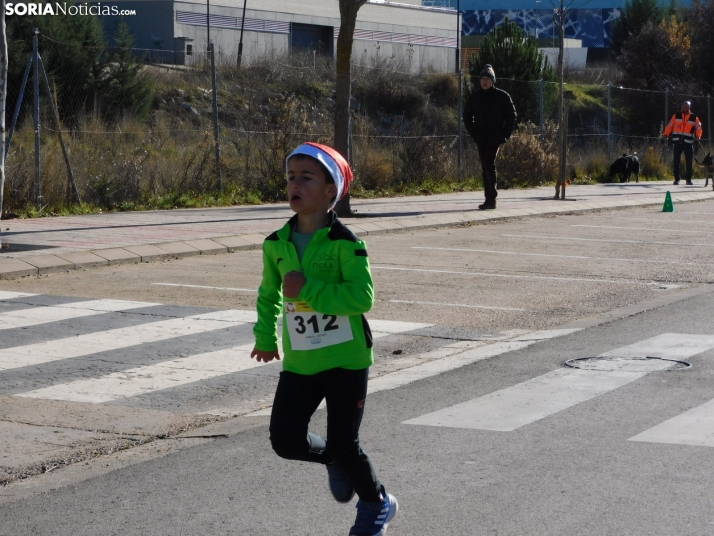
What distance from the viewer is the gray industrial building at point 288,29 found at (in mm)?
52469

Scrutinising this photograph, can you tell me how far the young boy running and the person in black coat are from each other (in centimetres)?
1482

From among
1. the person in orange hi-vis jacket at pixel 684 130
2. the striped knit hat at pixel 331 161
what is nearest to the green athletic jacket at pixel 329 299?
the striped knit hat at pixel 331 161

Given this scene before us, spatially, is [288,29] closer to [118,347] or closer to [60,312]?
[60,312]

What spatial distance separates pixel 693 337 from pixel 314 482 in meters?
4.47

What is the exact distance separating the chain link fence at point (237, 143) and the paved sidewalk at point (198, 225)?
49.6 inches

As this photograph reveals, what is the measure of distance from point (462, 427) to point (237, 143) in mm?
16537

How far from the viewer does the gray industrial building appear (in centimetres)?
5247

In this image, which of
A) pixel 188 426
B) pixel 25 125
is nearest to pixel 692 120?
pixel 25 125

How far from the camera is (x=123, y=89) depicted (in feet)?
98.4

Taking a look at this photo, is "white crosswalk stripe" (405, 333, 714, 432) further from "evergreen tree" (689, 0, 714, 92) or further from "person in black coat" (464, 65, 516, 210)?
"evergreen tree" (689, 0, 714, 92)

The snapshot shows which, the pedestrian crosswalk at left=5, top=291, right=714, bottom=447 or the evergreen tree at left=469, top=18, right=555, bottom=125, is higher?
the evergreen tree at left=469, top=18, right=555, bottom=125

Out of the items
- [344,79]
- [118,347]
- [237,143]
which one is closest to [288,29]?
[237,143]

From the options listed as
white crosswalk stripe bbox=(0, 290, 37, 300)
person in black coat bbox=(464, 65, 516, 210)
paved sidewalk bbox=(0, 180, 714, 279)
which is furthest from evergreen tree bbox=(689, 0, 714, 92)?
white crosswalk stripe bbox=(0, 290, 37, 300)
